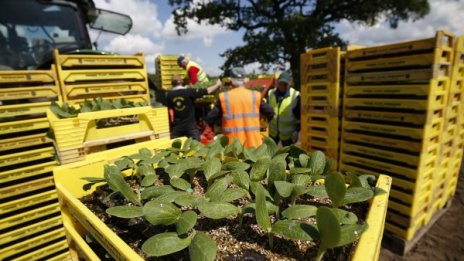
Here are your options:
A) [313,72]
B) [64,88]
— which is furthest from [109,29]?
[313,72]

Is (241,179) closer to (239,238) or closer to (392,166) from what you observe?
(239,238)

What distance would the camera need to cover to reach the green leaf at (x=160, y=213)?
0.88 m

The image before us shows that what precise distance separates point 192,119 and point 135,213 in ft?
13.5

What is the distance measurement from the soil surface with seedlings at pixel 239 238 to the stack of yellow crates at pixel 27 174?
1879mm

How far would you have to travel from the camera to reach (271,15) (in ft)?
54.3

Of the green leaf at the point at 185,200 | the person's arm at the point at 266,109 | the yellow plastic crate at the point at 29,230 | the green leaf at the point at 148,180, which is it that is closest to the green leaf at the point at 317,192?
the green leaf at the point at 185,200

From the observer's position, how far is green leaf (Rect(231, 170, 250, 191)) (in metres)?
1.18

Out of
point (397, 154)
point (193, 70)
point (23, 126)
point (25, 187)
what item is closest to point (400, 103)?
point (397, 154)

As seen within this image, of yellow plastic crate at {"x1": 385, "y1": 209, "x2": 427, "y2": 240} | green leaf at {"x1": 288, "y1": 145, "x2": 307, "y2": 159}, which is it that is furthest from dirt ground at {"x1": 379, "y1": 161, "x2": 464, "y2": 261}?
green leaf at {"x1": 288, "y1": 145, "x2": 307, "y2": 159}

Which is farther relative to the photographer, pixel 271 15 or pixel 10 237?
pixel 271 15

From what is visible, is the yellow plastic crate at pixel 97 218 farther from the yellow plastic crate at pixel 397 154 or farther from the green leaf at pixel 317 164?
the yellow plastic crate at pixel 397 154

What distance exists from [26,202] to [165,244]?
2619mm

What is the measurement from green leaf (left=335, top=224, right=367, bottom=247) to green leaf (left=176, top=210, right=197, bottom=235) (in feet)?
1.47

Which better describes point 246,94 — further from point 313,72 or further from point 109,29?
point 109,29
